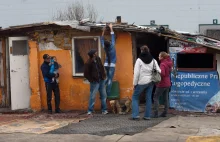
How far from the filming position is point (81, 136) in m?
8.45

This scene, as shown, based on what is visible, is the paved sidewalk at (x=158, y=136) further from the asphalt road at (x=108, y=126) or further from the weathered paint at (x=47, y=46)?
the weathered paint at (x=47, y=46)

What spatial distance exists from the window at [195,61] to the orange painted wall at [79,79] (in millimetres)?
1379

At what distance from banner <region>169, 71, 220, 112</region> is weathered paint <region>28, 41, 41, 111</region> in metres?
3.80

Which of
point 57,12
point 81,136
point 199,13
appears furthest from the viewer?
point 57,12

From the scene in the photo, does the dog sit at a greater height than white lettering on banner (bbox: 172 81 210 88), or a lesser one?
lesser

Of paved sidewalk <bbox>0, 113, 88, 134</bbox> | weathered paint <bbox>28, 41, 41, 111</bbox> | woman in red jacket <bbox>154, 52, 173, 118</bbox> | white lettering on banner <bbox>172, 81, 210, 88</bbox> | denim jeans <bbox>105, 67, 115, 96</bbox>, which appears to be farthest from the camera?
weathered paint <bbox>28, 41, 41, 111</bbox>

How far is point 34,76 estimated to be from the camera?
493 inches

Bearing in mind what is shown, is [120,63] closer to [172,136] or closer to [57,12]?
[172,136]

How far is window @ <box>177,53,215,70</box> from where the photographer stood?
11867mm

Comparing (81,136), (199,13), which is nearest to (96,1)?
(199,13)

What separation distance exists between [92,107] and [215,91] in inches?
127

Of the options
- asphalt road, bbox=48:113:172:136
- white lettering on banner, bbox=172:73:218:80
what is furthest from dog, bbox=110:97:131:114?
white lettering on banner, bbox=172:73:218:80

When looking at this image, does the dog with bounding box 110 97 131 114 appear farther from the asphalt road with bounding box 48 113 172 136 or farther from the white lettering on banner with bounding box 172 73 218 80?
the white lettering on banner with bounding box 172 73 218 80

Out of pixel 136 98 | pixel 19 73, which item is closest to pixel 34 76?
pixel 19 73
